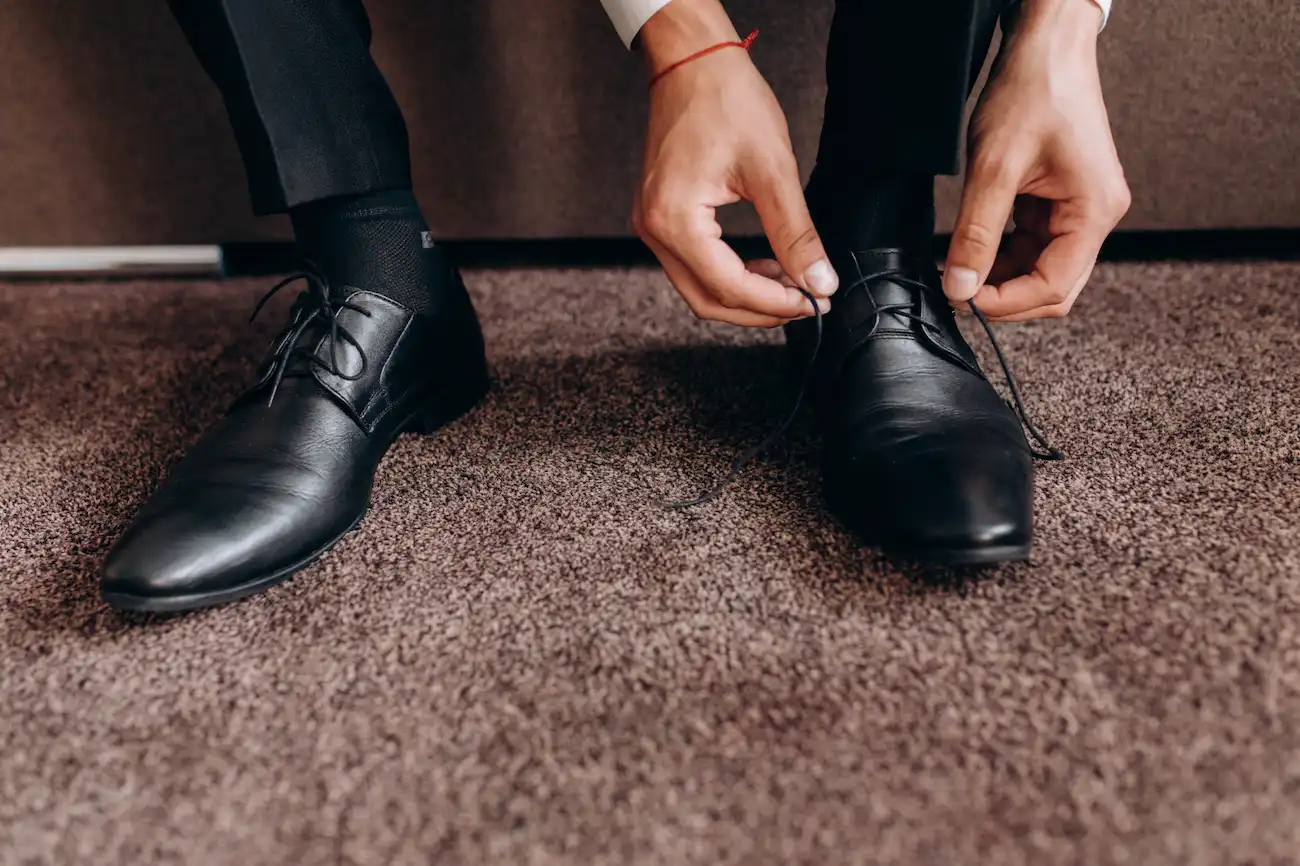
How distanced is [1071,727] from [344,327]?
0.52m

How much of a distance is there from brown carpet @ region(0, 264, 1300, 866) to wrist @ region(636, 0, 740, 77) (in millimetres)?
282

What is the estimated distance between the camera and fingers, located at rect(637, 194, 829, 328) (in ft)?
1.76

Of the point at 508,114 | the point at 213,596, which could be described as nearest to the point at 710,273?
the point at 213,596

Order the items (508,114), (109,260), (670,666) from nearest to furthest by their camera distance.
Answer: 1. (670,666)
2. (508,114)
3. (109,260)

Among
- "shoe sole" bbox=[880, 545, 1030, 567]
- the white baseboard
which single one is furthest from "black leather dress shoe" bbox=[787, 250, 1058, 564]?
the white baseboard

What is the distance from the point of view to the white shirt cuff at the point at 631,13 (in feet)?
1.82

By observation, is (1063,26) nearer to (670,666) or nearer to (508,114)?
(670,666)

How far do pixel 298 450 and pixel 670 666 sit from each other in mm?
293

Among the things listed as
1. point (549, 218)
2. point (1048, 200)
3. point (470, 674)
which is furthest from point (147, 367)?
point (1048, 200)

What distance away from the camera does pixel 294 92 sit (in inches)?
22.3

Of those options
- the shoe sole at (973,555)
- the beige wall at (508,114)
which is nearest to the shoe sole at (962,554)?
the shoe sole at (973,555)

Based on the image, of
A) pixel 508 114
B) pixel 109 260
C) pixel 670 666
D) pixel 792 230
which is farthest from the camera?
pixel 109 260

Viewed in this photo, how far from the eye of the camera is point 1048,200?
61 centimetres

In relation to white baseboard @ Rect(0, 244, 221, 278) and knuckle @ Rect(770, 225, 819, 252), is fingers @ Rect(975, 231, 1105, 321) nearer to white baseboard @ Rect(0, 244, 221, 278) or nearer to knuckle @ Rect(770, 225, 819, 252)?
knuckle @ Rect(770, 225, 819, 252)
